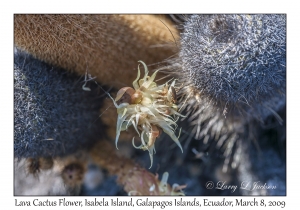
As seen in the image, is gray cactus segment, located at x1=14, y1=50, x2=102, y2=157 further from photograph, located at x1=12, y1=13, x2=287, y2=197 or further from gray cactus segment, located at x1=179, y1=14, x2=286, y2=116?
gray cactus segment, located at x1=179, y1=14, x2=286, y2=116

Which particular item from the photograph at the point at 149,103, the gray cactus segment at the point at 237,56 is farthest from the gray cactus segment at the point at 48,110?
the gray cactus segment at the point at 237,56

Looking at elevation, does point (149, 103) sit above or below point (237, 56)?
below

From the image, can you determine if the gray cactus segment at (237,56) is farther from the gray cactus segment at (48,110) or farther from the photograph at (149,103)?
the gray cactus segment at (48,110)

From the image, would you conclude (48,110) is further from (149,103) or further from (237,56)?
(237,56)

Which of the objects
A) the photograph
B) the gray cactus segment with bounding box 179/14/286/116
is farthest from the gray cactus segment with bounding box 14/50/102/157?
the gray cactus segment with bounding box 179/14/286/116

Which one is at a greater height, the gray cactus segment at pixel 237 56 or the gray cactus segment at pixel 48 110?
the gray cactus segment at pixel 237 56

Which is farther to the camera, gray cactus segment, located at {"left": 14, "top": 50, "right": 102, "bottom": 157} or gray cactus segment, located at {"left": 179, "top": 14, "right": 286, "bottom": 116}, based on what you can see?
gray cactus segment, located at {"left": 14, "top": 50, "right": 102, "bottom": 157}

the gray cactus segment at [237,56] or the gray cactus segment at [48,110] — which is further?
the gray cactus segment at [48,110]

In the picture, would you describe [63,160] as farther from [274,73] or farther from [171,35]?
[274,73]

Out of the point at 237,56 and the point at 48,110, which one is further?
the point at 48,110

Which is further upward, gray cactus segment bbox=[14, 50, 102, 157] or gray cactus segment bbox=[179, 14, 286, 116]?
gray cactus segment bbox=[179, 14, 286, 116]

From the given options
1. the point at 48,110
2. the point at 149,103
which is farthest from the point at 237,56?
the point at 48,110
